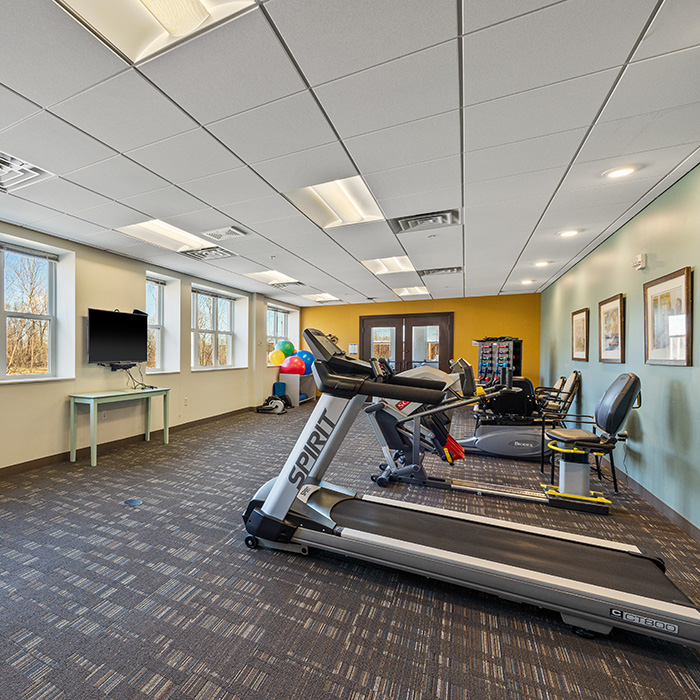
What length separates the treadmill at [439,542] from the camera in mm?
1539

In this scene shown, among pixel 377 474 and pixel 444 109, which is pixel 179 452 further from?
pixel 444 109

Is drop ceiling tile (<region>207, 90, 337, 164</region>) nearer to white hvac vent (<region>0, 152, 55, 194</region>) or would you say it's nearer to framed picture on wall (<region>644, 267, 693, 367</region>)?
white hvac vent (<region>0, 152, 55, 194</region>)

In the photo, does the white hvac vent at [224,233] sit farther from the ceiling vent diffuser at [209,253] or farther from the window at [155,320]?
the window at [155,320]

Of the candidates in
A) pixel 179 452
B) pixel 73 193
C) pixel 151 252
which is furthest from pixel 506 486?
pixel 151 252

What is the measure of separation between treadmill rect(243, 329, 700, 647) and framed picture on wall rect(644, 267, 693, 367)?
1.58 m

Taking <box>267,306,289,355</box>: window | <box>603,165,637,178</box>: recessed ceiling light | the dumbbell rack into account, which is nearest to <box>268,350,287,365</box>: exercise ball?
<box>267,306,289,355</box>: window

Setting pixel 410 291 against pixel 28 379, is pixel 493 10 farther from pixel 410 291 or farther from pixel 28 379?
pixel 410 291

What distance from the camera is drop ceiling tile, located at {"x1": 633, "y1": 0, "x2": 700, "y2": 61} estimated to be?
134 centimetres

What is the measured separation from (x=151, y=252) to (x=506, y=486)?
516cm

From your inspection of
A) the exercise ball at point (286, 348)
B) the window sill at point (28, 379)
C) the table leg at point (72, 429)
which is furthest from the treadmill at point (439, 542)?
the exercise ball at point (286, 348)

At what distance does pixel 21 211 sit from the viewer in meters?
3.28

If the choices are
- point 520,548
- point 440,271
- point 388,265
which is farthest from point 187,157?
point 440,271

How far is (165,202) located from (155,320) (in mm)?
3196

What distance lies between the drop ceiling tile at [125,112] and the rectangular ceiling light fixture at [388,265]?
3469mm
